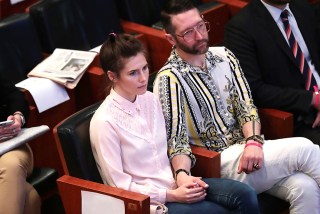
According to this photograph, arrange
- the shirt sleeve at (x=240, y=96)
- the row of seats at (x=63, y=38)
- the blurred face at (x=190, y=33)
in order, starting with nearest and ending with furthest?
the blurred face at (x=190, y=33), the shirt sleeve at (x=240, y=96), the row of seats at (x=63, y=38)

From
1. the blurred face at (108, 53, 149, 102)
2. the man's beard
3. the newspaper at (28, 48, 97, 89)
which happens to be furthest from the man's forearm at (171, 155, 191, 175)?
the newspaper at (28, 48, 97, 89)

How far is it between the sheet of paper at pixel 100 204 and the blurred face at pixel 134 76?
37 cm

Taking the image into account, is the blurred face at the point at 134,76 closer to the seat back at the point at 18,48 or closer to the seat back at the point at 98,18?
the seat back at the point at 18,48

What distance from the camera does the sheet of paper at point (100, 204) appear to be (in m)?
2.03

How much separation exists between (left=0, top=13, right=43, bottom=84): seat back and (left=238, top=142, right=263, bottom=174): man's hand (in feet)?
3.93

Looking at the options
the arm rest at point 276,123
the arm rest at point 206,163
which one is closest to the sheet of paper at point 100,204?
the arm rest at point 206,163

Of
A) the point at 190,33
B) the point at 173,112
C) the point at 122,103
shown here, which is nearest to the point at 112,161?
the point at 122,103

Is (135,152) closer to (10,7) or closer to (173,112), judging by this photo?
(173,112)

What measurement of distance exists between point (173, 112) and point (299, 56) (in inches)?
29.9

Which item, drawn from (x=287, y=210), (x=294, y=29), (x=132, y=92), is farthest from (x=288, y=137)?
(x=132, y=92)

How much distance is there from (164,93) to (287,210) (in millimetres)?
666

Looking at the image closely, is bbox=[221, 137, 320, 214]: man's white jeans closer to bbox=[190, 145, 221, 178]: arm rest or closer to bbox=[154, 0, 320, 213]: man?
bbox=[154, 0, 320, 213]: man

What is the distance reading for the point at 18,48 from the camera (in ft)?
9.89

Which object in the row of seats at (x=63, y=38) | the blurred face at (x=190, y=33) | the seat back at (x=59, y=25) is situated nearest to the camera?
the blurred face at (x=190, y=33)
